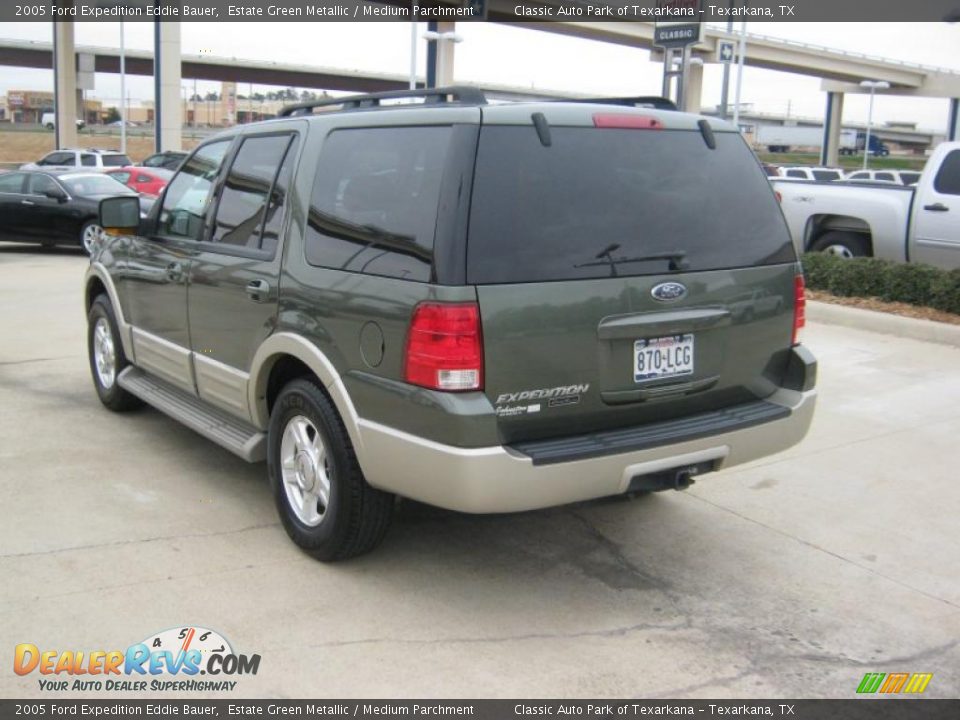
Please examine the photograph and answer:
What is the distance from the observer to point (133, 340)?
20.0ft

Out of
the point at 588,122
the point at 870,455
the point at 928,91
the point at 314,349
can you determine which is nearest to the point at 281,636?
the point at 314,349

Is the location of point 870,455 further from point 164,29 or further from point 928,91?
point 928,91

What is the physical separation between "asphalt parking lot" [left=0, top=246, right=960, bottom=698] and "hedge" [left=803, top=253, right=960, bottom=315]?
407 centimetres

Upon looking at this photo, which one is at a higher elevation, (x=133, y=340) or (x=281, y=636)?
(x=133, y=340)

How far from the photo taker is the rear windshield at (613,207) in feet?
12.1

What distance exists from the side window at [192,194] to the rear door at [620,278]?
225 cm

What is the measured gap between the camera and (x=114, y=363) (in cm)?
647

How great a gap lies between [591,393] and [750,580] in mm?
1258

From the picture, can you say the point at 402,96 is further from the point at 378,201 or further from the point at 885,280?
the point at 885,280

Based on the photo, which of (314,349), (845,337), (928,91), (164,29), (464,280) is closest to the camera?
(464,280)

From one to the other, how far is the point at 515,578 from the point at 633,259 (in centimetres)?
149

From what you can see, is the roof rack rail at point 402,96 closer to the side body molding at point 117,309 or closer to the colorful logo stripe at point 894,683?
the side body molding at point 117,309

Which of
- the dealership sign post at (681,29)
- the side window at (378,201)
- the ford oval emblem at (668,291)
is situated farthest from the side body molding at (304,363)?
the dealership sign post at (681,29)

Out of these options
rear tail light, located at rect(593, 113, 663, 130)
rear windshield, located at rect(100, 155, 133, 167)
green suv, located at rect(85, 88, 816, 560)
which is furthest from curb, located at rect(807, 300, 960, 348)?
rear windshield, located at rect(100, 155, 133, 167)
